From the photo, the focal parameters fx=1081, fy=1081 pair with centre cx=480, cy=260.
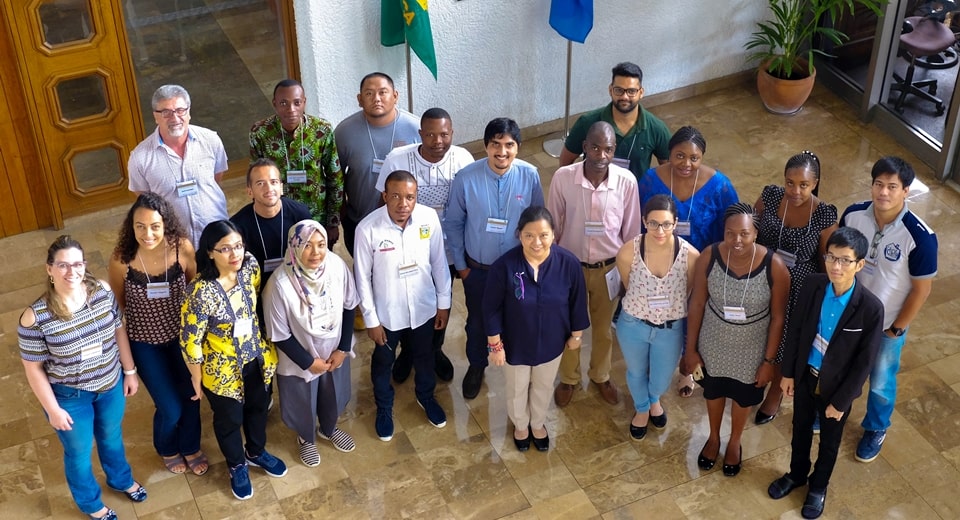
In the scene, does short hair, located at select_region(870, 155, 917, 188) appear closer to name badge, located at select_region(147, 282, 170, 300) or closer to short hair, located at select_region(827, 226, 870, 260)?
short hair, located at select_region(827, 226, 870, 260)

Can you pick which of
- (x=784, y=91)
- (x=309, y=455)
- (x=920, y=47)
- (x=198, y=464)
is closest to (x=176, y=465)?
(x=198, y=464)

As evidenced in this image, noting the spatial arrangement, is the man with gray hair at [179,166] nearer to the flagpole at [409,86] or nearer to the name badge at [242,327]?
the name badge at [242,327]

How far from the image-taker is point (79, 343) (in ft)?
14.8

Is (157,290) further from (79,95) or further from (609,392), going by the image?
(79,95)

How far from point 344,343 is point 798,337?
2.07 metres

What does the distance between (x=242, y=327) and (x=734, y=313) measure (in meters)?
2.19

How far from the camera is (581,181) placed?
529cm

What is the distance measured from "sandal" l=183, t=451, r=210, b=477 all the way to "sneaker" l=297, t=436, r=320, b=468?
19.0 inches

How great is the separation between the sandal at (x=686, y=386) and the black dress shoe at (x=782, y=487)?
2.57ft

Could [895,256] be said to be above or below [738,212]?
below

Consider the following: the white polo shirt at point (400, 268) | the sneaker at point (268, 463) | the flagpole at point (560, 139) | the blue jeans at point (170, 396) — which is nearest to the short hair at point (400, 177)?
the white polo shirt at point (400, 268)

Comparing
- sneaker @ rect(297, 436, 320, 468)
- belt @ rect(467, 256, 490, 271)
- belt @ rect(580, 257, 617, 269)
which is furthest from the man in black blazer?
sneaker @ rect(297, 436, 320, 468)

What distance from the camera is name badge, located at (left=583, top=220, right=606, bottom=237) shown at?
5.34 m

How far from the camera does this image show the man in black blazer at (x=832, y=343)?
448 cm
